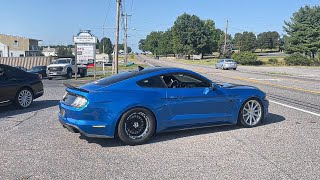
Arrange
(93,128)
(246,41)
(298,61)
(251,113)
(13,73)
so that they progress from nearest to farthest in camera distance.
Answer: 1. (93,128)
2. (251,113)
3. (13,73)
4. (298,61)
5. (246,41)

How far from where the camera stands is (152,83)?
6785 millimetres

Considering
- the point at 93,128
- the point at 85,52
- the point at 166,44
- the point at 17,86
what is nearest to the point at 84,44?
the point at 85,52

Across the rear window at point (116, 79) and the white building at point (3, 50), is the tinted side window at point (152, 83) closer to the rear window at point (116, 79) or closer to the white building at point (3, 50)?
the rear window at point (116, 79)

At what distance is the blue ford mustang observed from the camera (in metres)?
6.17

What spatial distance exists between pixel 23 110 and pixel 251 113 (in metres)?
6.42

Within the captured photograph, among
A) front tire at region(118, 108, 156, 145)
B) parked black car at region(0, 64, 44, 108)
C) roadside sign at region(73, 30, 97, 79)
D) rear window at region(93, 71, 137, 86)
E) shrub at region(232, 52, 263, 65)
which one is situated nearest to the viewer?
front tire at region(118, 108, 156, 145)

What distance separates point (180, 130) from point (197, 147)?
91 cm

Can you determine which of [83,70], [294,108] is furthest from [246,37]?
[294,108]

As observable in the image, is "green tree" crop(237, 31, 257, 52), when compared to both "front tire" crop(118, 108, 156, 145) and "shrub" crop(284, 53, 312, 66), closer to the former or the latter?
"shrub" crop(284, 53, 312, 66)

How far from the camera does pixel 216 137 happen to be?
22.9ft

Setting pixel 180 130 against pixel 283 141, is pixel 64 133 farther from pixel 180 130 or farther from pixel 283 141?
pixel 283 141

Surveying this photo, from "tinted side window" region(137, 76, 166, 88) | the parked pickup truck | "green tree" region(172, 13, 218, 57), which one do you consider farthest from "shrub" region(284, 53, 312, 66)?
"tinted side window" region(137, 76, 166, 88)

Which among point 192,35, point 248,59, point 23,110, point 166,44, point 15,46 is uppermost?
point 192,35

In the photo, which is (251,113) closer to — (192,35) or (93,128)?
(93,128)
